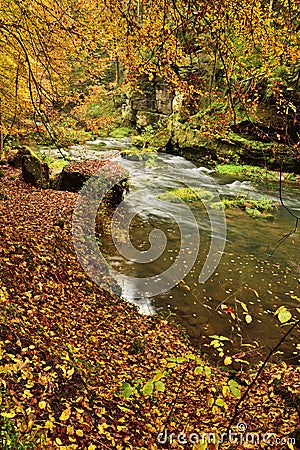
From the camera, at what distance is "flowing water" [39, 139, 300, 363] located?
19.2 feet

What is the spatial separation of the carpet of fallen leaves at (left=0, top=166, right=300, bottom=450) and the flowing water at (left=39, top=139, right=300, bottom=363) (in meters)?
0.61

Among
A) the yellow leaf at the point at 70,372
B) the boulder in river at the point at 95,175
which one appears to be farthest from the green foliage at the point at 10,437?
the boulder in river at the point at 95,175

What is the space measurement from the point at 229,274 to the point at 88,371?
4.70 m

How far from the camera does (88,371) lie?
402 cm

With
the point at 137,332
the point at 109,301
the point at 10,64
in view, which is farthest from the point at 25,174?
the point at 137,332

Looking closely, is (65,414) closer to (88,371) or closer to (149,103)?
(88,371)

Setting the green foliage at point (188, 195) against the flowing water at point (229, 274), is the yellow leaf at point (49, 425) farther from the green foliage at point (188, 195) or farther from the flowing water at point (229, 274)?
the green foliage at point (188, 195)

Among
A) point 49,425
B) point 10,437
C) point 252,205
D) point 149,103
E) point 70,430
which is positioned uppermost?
point 149,103

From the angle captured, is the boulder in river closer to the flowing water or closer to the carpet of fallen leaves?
the flowing water

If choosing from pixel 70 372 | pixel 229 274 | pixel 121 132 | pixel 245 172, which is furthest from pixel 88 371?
pixel 121 132

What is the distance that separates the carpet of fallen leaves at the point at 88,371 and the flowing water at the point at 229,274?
0.61 metres

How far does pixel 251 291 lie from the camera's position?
23.7 ft

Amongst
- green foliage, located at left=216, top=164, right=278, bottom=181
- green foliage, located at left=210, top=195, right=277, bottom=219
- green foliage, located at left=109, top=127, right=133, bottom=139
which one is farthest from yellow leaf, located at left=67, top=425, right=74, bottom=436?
green foliage, located at left=109, top=127, right=133, bottom=139

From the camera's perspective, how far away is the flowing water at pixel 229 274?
5840 mm
